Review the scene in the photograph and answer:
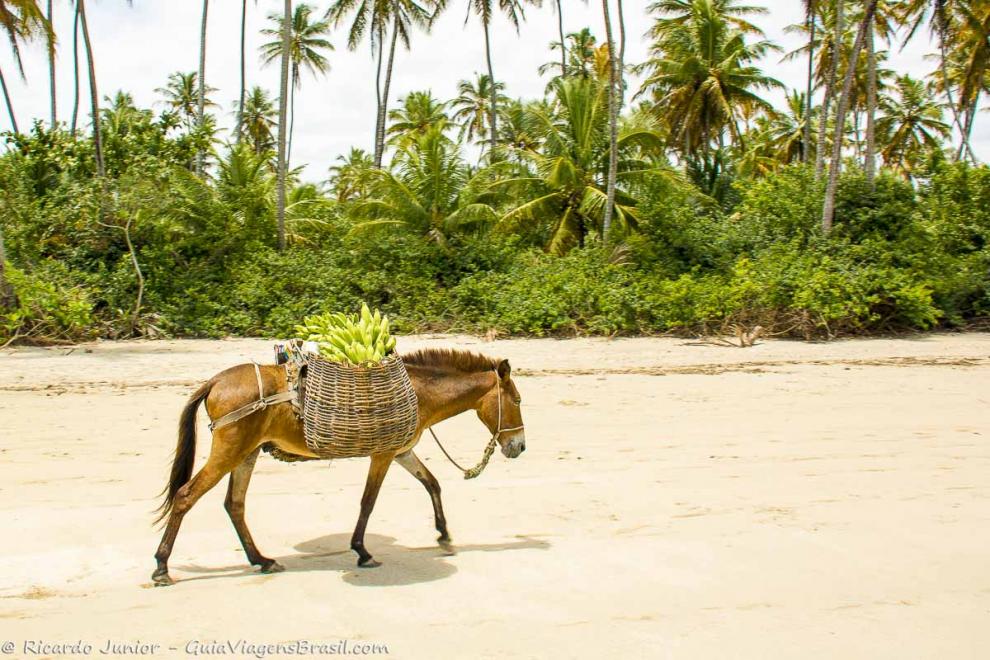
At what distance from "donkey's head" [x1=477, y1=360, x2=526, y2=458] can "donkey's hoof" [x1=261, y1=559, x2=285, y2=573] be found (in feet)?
5.77

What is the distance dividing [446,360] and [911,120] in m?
44.8

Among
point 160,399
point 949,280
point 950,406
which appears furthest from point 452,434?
point 949,280

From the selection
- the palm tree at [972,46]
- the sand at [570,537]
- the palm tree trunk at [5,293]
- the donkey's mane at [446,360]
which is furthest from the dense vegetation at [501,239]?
the donkey's mane at [446,360]

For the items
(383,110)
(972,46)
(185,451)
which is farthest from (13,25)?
(972,46)

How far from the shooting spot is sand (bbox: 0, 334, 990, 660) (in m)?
4.80

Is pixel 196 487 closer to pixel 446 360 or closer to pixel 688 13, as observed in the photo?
pixel 446 360

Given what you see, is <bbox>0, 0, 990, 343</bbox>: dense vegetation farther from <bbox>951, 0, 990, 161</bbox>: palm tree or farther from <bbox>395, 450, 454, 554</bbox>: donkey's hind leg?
<bbox>395, 450, 454, 554</bbox>: donkey's hind leg

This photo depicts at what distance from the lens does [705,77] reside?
106 feet

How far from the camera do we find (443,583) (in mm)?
5621

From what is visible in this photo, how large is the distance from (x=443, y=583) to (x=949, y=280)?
19.0m

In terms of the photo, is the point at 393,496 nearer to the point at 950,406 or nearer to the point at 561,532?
→ the point at 561,532

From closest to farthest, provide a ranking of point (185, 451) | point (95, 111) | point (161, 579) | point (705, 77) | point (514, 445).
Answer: point (161, 579) → point (185, 451) → point (514, 445) → point (95, 111) → point (705, 77)

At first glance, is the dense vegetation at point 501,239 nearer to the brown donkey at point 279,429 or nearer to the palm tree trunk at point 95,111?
the palm tree trunk at point 95,111

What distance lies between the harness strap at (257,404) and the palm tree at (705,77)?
2868 centimetres
